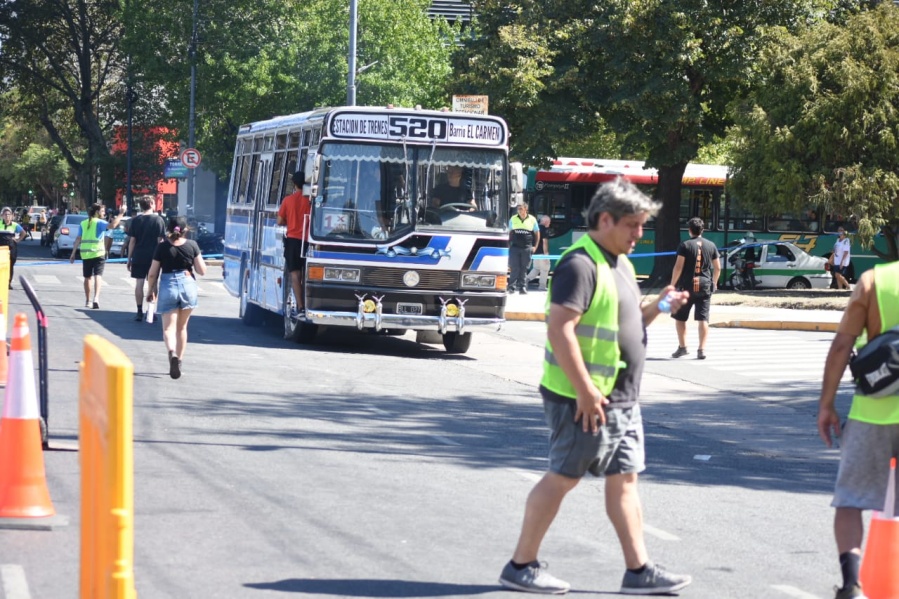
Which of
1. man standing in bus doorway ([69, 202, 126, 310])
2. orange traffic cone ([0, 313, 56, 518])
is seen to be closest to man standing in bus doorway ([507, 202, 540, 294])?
man standing in bus doorway ([69, 202, 126, 310])

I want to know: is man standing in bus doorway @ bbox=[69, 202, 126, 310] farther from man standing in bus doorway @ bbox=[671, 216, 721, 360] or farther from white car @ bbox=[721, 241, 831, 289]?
white car @ bbox=[721, 241, 831, 289]

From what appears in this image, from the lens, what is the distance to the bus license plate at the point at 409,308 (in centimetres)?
1661

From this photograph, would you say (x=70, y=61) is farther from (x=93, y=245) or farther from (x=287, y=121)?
(x=287, y=121)

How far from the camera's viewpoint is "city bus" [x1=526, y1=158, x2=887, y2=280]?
39.0m

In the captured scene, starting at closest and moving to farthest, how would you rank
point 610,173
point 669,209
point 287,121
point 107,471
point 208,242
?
point 107,471
point 287,121
point 669,209
point 610,173
point 208,242

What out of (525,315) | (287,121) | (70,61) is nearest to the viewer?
(287,121)

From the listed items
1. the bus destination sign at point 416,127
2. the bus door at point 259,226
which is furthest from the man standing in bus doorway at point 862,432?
the bus door at point 259,226

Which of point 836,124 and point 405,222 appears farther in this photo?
point 836,124

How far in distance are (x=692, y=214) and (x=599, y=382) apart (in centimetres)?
3515

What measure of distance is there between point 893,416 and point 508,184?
11776 mm

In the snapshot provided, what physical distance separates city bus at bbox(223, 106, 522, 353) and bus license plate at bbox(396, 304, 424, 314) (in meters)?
0.01

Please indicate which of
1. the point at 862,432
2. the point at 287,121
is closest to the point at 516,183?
the point at 287,121

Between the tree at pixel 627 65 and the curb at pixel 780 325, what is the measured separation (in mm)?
9342

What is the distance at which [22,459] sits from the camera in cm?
718
